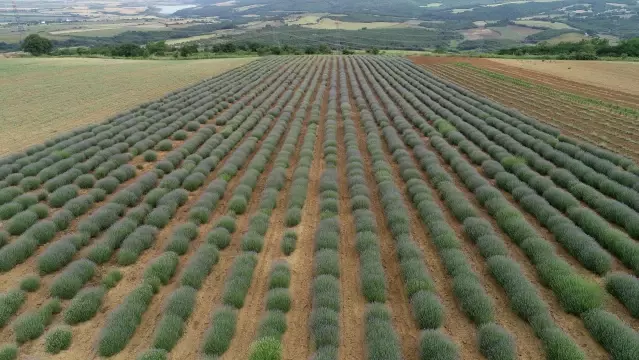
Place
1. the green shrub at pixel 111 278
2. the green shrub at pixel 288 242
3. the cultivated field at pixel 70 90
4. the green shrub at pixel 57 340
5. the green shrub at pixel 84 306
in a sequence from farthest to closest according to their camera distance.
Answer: the cultivated field at pixel 70 90
the green shrub at pixel 288 242
the green shrub at pixel 111 278
the green shrub at pixel 84 306
the green shrub at pixel 57 340

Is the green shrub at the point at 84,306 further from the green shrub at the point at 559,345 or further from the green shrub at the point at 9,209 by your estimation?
the green shrub at the point at 559,345

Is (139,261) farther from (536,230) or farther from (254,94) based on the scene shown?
(254,94)

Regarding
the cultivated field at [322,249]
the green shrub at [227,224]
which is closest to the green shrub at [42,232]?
the cultivated field at [322,249]

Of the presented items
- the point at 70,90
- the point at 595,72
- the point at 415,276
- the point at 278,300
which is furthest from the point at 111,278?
the point at 595,72

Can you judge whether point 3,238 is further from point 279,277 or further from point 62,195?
point 279,277

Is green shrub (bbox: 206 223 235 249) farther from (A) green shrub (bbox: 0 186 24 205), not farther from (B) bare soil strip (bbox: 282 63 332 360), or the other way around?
(A) green shrub (bbox: 0 186 24 205)

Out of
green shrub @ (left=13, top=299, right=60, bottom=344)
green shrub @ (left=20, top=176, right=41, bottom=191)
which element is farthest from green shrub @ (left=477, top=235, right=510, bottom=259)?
green shrub @ (left=20, top=176, right=41, bottom=191)
